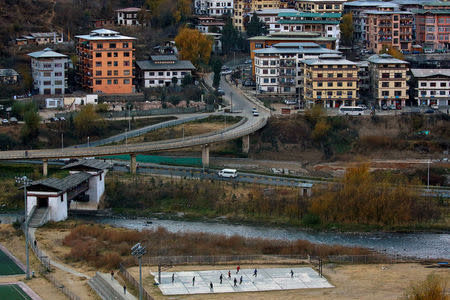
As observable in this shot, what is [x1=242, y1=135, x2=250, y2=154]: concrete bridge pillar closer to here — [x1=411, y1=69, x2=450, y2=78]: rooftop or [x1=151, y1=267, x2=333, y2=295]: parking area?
[x1=411, y1=69, x2=450, y2=78]: rooftop

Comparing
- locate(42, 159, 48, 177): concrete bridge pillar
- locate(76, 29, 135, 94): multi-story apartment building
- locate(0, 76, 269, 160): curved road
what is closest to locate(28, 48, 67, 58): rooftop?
locate(76, 29, 135, 94): multi-story apartment building

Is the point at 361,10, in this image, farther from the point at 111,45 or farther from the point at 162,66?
the point at 111,45

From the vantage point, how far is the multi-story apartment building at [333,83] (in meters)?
67.6

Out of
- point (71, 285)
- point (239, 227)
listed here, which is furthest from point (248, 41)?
point (71, 285)

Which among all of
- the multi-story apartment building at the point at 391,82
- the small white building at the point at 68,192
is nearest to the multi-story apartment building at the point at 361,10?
the multi-story apartment building at the point at 391,82

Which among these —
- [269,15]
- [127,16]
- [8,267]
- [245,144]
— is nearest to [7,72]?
[127,16]

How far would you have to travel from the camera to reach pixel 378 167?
59.5 m

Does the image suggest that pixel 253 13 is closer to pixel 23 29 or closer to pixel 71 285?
pixel 23 29

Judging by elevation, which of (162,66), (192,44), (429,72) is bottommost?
(429,72)

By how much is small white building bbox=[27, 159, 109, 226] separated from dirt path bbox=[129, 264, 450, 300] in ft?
31.3

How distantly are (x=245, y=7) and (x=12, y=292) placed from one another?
174 ft

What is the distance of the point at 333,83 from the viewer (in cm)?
6788

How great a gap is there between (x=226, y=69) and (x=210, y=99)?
10687 millimetres

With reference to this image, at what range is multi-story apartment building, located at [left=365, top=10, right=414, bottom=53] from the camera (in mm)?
78125
